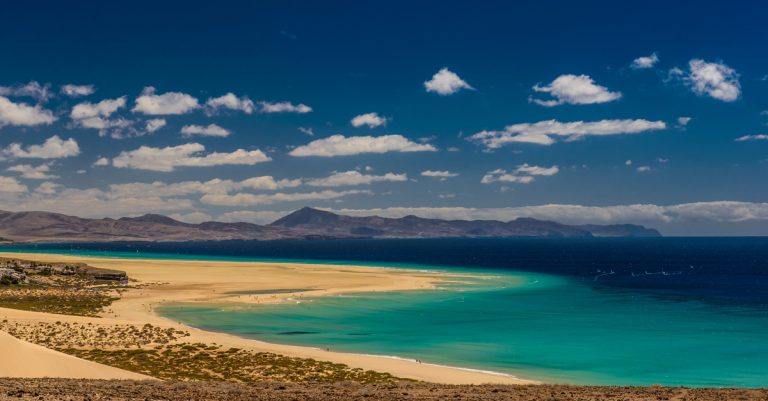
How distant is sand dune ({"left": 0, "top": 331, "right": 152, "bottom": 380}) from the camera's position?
1027 inches

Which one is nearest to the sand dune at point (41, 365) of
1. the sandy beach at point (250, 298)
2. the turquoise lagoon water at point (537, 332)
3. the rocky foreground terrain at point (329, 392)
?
the rocky foreground terrain at point (329, 392)

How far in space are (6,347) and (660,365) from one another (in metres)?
38.4

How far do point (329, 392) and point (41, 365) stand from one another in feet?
45.7

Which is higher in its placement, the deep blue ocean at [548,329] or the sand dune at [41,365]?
the sand dune at [41,365]

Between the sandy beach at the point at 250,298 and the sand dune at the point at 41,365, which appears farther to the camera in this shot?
the sandy beach at the point at 250,298

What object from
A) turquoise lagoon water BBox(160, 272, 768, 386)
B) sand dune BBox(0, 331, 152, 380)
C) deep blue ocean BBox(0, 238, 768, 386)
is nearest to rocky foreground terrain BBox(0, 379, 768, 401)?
sand dune BBox(0, 331, 152, 380)

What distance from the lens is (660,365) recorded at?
3884 centimetres

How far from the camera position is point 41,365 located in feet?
88.2

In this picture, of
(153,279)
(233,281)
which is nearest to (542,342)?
(233,281)

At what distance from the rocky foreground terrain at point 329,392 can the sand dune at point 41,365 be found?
9.28ft

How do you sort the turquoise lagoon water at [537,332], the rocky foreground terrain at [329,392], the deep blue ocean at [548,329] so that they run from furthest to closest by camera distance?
the deep blue ocean at [548,329]
the turquoise lagoon water at [537,332]
the rocky foreground terrain at [329,392]

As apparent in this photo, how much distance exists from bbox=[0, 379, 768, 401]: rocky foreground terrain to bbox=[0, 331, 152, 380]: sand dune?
283 centimetres

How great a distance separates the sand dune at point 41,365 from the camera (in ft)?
85.6

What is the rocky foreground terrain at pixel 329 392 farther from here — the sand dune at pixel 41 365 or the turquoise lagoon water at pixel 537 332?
the turquoise lagoon water at pixel 537 332
